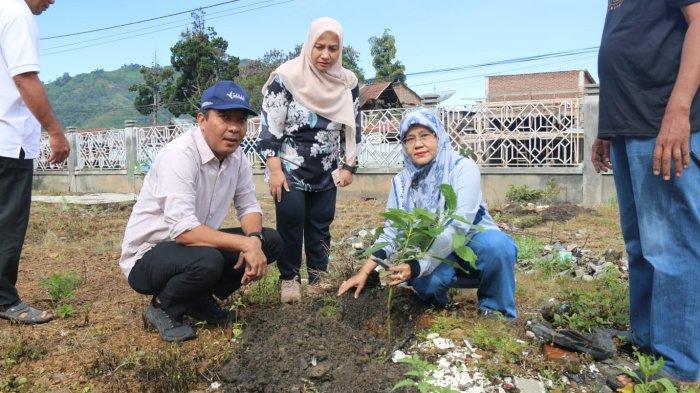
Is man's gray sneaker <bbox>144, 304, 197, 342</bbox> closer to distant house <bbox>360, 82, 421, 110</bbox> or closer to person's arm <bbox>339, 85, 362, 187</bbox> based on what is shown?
person's arm <bbox>339, 85, 362, 187</bbox>

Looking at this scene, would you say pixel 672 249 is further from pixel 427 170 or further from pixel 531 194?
pixel 531 194

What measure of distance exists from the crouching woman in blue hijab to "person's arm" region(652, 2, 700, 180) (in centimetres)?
94

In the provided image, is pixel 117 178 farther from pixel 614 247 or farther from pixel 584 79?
pixel 584 79

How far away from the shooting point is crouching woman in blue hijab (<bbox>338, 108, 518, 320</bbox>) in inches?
115

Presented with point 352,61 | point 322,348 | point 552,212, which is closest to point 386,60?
point 352,61

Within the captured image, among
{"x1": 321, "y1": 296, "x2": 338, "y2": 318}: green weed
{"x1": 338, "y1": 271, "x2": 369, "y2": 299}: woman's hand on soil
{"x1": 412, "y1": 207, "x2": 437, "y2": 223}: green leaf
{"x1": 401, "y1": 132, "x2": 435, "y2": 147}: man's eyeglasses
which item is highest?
{"x1": 401, "y1": 132, "x2": 435, "y2": 147}: man's eyeglasses

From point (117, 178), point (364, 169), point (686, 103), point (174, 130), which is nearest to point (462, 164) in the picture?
point (686, 103)

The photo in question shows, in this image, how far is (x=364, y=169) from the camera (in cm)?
1241

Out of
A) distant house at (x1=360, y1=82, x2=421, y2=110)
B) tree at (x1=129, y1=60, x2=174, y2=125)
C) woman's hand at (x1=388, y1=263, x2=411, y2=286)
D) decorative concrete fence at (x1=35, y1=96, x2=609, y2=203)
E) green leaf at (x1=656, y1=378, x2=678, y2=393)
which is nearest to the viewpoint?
green leaf at (x1=656, y1=378, x2=678, y2=393)

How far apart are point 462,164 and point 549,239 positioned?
3802 mm

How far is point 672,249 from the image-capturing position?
90.4 inches

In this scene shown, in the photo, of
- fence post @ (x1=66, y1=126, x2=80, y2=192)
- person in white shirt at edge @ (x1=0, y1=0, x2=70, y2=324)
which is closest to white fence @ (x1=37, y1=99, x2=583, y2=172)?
person in white shirt at edge @ (x1=0, y1=0, x2=70, y2=324)

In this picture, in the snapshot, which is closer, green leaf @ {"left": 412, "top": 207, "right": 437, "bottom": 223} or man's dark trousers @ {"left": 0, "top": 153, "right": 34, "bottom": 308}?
green leaf @ {"left": 412, "top": 207, "right": 437, "bottom": 223}

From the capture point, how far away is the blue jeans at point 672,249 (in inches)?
88.6
